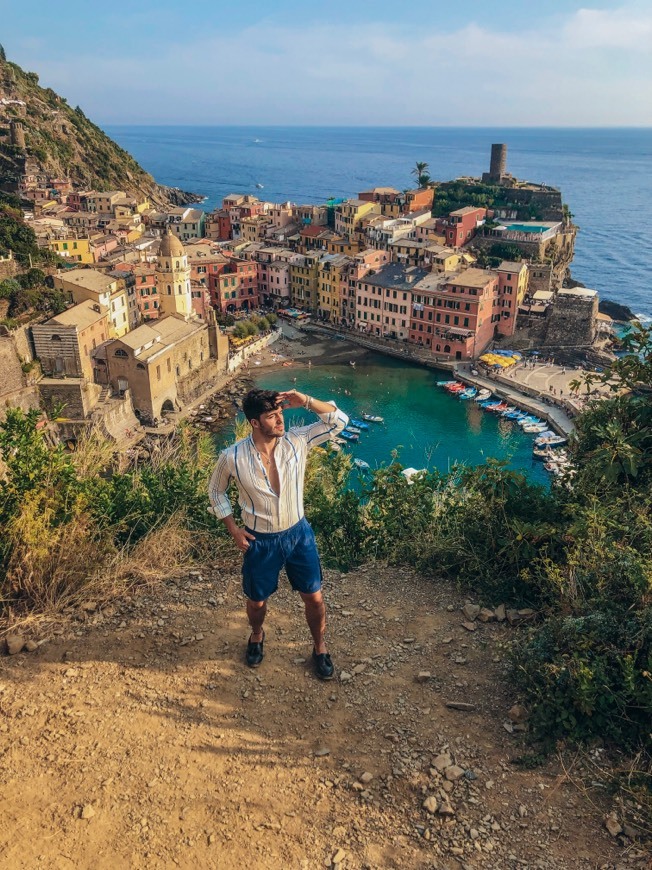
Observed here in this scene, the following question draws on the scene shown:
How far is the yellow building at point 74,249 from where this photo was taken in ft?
117

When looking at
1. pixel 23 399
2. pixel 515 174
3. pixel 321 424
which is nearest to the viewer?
pixel 321 424

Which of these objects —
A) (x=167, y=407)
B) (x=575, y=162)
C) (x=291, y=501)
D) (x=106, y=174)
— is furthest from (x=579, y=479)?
(x=575, y=162)

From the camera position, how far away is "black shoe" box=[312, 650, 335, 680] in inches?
150

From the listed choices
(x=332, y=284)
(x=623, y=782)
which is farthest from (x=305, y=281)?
(x=623, y=782)

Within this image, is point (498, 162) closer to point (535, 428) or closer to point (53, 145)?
point (535, 428)

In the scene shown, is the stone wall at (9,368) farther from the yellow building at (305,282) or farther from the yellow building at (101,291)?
the yellow building at (305,282)

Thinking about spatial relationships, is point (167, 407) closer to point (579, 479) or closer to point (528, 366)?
point (528, 366)

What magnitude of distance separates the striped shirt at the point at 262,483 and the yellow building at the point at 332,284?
35021mm

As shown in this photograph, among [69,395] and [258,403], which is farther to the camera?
[69,395]

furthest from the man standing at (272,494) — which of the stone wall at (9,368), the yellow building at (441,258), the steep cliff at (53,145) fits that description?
the steep cliff at (53,145)

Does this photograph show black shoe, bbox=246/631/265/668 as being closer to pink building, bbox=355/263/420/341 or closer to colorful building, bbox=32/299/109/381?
colorful building, bbox=32/299/109/381

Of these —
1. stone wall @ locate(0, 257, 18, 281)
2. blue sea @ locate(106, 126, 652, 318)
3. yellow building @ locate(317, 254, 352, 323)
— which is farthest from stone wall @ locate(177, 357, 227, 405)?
blue sea @ locate(106, 126, 652, 318)

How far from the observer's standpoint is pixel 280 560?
3.63 meters

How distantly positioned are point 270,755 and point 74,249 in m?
38.1
